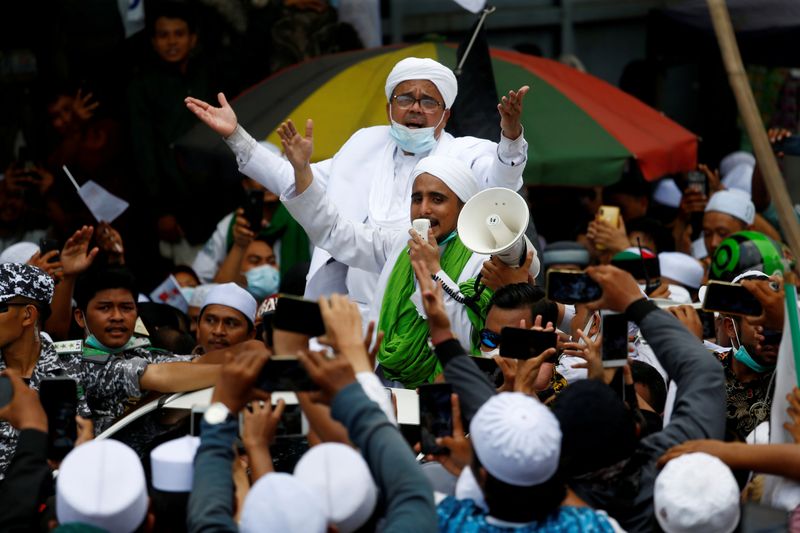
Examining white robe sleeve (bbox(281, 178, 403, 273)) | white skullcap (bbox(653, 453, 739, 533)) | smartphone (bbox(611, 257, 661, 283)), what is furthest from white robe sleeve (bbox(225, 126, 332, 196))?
white skullcap (bbox(653, 453, 739, 533))

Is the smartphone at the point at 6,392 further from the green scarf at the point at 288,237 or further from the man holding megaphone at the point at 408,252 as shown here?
the green scarf at the point at 288,237

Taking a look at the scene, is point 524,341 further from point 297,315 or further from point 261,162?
point 261,162

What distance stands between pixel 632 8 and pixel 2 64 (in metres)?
5.45

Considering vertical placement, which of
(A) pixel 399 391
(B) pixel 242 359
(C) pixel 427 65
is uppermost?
(C) pixel 427 65

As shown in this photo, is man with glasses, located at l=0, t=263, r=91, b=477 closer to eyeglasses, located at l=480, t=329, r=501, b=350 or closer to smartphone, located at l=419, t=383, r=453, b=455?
eyeglasses, located at l=480, t=329, r=501, b=350

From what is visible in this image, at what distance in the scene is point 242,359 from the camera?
3.62 meters

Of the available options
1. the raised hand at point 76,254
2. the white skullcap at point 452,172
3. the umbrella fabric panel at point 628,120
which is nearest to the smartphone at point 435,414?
the white skullcap at point 452,172

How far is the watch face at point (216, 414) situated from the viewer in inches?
139

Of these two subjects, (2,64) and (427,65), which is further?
(2,64)

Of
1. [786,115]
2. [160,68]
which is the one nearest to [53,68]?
[160,68]

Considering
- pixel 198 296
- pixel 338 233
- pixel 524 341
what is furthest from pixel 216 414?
pixel 198 296

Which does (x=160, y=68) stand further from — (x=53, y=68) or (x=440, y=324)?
(x=440, y=324)

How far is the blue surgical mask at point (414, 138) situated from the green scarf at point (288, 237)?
2227mm

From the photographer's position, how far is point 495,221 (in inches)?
214
